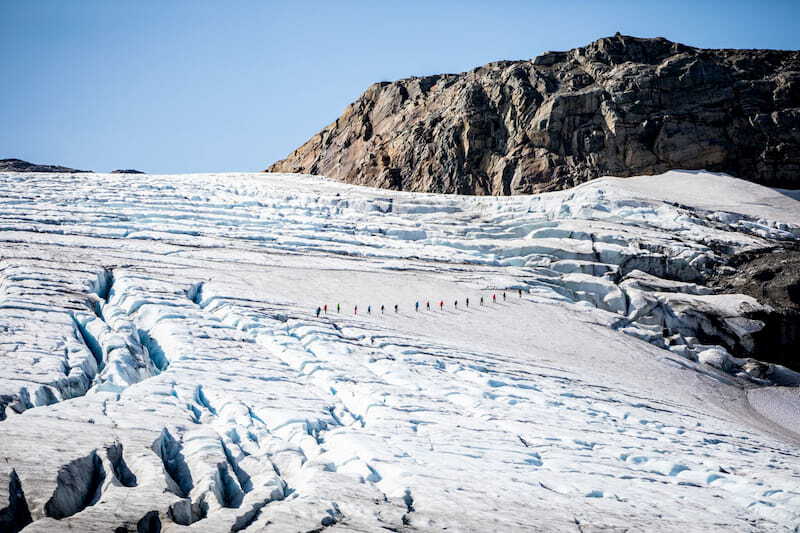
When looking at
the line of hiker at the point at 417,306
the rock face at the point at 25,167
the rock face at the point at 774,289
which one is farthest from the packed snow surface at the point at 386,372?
the rock face at the point at 25,167

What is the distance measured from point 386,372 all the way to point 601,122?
51647 mm

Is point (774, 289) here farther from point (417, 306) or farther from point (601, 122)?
point (601, 122)

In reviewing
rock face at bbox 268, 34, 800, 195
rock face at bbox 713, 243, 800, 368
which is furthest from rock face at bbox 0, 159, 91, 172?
rock face at bbox 713, 243, 800, 368

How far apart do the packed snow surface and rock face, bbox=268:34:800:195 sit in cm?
967

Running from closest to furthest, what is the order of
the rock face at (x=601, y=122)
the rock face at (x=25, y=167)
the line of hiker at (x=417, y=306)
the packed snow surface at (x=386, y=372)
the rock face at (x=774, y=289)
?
the packed snow surface at (x=386, y=372), the line of hiker at (x=417, y=306), the rock face at (x=774, y=289), the rock face at (x=601, y=122), the rock face at (x=25, y=167)

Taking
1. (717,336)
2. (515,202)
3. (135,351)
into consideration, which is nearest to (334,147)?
(515,202)

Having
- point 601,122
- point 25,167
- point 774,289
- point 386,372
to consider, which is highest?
point 601,122

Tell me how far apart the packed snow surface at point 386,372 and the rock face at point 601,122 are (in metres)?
9.67

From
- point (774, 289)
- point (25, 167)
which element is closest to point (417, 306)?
point (774, 289)

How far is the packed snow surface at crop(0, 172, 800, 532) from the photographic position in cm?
1305

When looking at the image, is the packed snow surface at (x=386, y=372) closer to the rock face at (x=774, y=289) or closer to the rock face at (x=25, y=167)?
the rock face at (x=774, y=289)

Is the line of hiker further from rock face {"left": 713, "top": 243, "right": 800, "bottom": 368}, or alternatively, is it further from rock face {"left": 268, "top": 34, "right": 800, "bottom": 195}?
rock face {"left": 268, "top": 34, "right": 800, "bottom": 195}

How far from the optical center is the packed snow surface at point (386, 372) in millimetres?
13047

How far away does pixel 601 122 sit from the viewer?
215 feet
